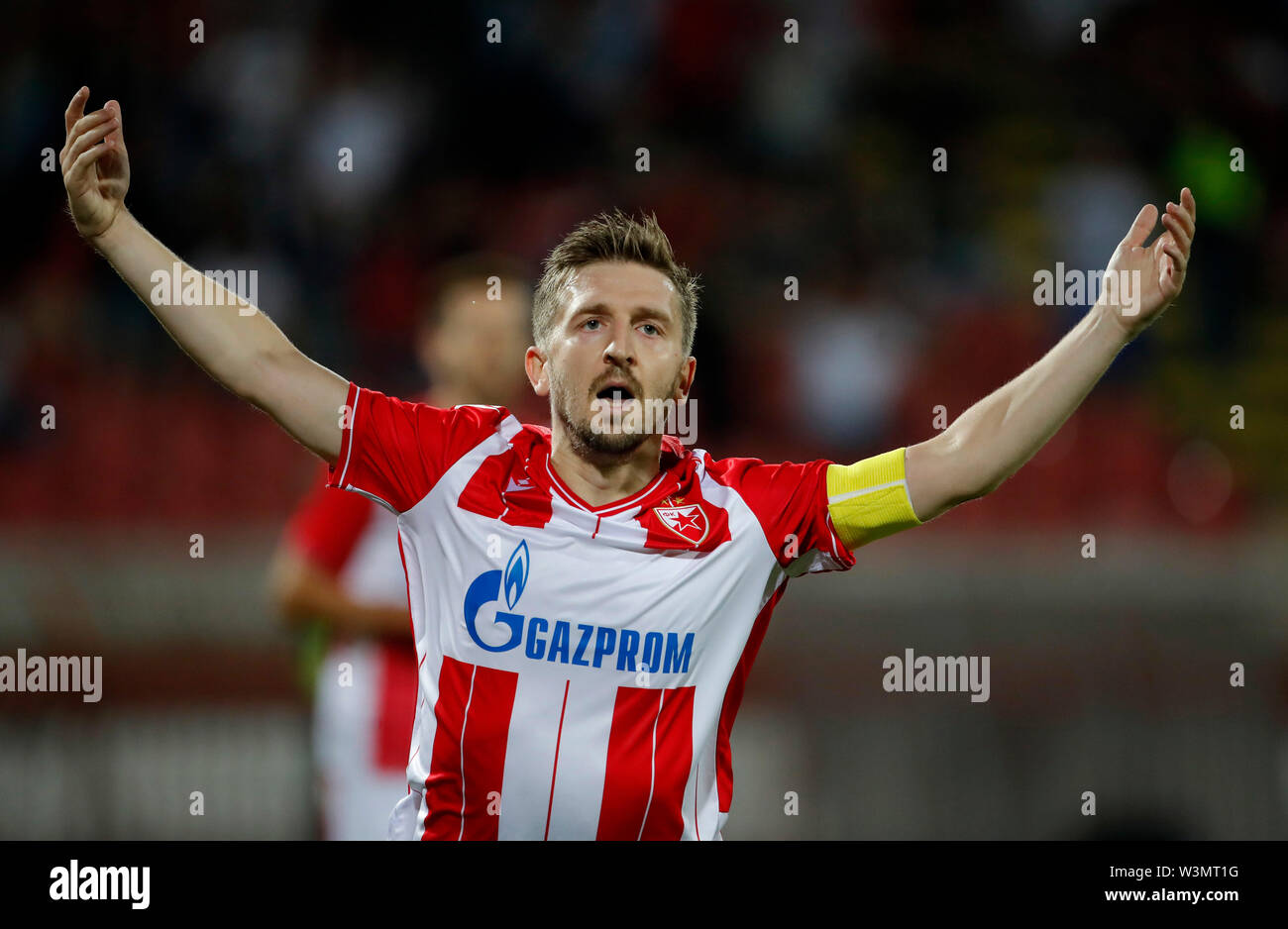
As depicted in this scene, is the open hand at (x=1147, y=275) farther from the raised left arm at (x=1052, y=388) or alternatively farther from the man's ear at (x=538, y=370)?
the man's ear at (x=538, y=370)

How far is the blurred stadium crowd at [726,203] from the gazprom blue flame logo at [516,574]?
4247mm

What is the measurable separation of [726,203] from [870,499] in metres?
6.01

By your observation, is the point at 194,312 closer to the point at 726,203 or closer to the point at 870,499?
the point at 870,499

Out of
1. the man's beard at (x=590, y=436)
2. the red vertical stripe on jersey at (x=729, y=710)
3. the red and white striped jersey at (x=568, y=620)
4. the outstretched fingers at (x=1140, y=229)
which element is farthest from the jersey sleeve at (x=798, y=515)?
the outstretched fingers at (x=1140, y=229)

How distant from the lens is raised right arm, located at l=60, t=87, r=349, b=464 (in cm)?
262

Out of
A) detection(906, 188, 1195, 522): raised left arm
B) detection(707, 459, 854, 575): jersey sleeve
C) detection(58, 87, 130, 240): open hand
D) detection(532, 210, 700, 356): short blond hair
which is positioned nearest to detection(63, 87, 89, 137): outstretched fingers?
detection(58, 87, 130, 240): open hand

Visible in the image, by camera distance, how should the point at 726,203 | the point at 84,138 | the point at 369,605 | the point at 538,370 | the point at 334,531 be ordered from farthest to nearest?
the point at 726,203, the point at 334,531, the point at 369,605, the point at 538,370, the point at 84,138

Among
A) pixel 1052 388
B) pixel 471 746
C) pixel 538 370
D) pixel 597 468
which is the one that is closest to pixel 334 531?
pixel 538 370

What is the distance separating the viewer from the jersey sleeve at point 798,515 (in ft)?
9.26

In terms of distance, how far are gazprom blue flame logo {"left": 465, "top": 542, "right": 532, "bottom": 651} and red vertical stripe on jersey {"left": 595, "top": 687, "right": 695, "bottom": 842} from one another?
242mm

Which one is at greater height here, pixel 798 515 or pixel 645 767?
pixel 798 515

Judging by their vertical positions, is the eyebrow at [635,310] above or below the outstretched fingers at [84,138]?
below

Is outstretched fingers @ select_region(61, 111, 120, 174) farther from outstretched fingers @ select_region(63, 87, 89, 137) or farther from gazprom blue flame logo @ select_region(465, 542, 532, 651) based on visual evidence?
gazprom blue flame logo @ select_region(465, 542, 532, 651)

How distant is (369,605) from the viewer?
4.38 meters
